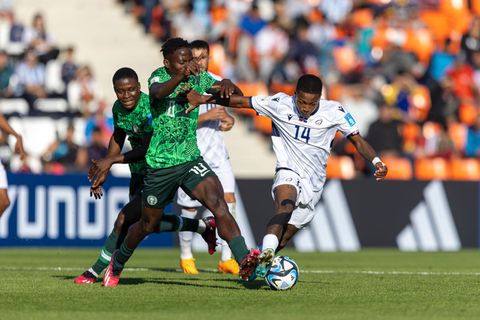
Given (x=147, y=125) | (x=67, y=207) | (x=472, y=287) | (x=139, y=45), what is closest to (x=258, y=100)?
(x=147, y=125)

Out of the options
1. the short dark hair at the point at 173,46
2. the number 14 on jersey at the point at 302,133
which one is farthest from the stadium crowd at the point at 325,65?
the short dark hair at the point at 173,46

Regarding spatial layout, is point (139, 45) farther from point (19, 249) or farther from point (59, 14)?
point (19, 249)

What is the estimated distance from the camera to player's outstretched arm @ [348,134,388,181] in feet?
38.3

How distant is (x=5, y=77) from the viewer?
77.8 ft

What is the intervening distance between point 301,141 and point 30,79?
12.4 meters

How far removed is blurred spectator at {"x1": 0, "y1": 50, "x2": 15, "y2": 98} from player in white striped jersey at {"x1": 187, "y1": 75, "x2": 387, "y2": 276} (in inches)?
476

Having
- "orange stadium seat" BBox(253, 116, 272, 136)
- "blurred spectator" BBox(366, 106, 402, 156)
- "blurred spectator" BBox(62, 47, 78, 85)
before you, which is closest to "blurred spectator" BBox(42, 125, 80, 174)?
"blurred spectator" BBox(62, 47, 78, 85)

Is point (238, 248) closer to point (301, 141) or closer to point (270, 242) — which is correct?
point (270, 242)

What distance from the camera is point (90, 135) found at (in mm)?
23234

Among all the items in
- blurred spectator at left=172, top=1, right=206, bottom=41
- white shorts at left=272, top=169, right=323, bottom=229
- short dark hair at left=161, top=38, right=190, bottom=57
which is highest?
blurred spectator at left=172, top=1, right=206, bottom=41

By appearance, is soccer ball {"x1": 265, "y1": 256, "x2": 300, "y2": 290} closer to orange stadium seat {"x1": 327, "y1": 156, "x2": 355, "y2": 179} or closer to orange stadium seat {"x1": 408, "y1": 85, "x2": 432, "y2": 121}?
orange stadium seat {"x1": 327, "y1": 156, "x2": 355, "y2": 179}

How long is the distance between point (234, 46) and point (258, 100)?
48.9ft

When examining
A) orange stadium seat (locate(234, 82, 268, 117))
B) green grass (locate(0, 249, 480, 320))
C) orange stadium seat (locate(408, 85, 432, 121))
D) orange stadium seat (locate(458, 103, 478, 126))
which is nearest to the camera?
green grass (locate(0, 249, 480, 320))

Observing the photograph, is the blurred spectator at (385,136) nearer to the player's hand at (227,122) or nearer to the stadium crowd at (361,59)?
the stadium crowd at (361,59)
